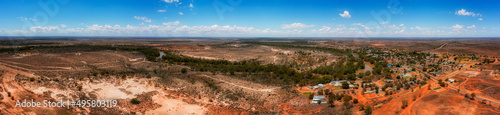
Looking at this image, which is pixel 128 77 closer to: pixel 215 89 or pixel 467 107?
pixel 215 89

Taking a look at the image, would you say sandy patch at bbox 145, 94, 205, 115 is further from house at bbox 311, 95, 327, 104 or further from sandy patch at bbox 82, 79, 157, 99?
house at bbox 311, 95, 327, 104

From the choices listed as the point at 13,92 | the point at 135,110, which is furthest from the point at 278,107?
the point at 13,92

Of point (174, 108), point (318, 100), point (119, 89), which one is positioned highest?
point (119, 89)

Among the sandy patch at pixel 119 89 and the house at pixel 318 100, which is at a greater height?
the sandy patch at pixel 119 89

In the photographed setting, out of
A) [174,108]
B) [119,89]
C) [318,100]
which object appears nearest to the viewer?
[174,108]

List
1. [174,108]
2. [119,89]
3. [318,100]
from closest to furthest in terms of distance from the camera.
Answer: [174,108] → [318,100] → [119,89]

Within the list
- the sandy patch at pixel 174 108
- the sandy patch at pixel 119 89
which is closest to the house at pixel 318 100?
the sandy patch at pixel 174 108

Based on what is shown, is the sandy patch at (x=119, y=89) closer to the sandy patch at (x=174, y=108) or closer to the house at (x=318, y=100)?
the sandy patch at (x=174, y=108)

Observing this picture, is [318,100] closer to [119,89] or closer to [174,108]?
[174,108]

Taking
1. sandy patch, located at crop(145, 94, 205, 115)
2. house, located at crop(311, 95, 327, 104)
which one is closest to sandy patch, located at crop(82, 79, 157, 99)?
sandy patch, located at crop(145, 94, 205, 115)

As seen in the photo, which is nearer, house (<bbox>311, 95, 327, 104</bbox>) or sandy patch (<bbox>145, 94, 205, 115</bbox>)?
sandy patch (<bbox>145, 94, 205, 115</bbox>)

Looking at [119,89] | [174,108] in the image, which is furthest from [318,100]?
[119,89]
